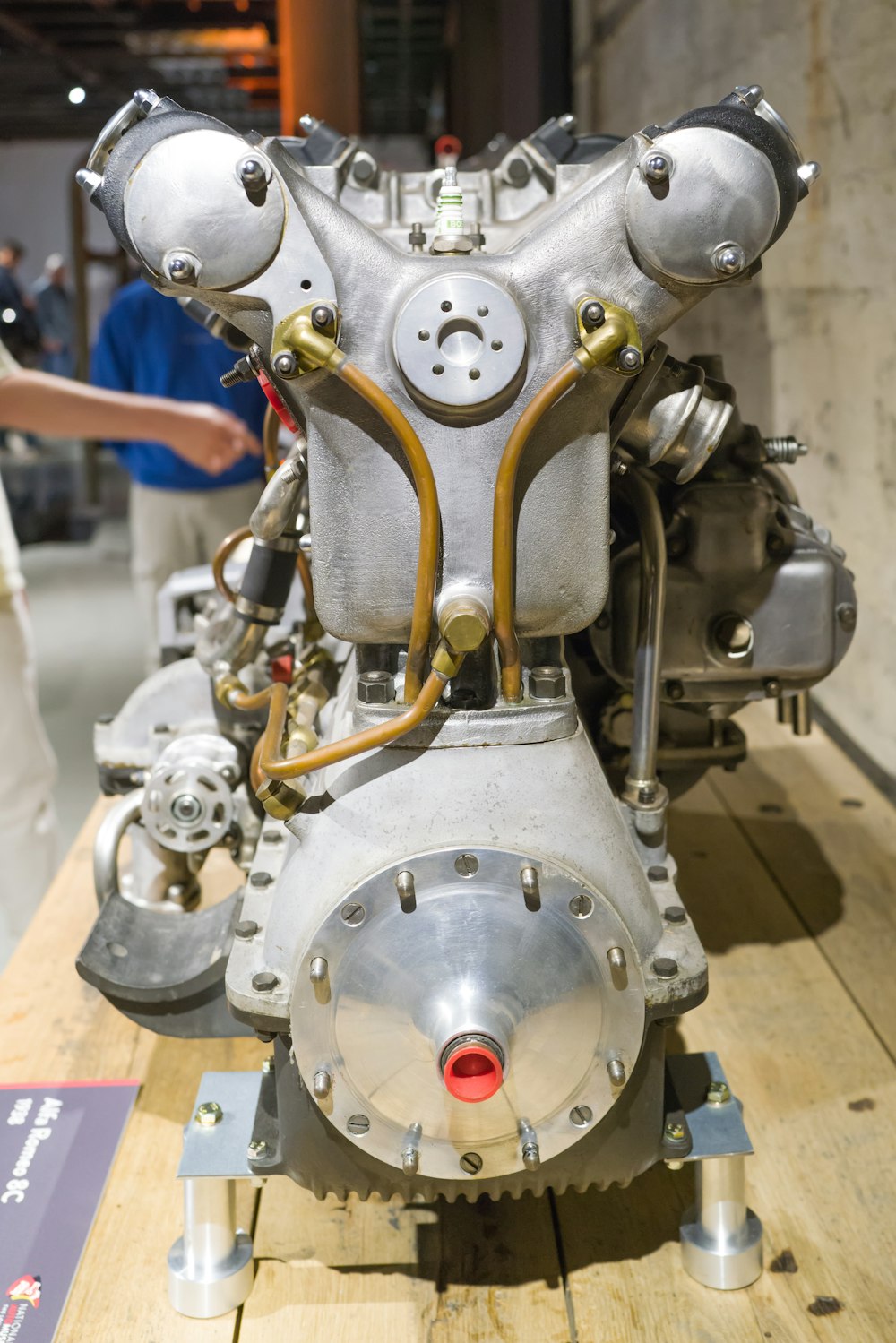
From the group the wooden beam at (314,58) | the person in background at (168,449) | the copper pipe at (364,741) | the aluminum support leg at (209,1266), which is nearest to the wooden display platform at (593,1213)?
the aluminum support leg at (209,1266)

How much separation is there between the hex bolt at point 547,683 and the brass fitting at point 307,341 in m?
0.30

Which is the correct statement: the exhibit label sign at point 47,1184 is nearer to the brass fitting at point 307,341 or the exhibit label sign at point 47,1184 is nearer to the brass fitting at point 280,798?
the brass fitting at point 280,798

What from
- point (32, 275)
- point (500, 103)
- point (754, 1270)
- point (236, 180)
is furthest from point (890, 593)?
point (32, 275)

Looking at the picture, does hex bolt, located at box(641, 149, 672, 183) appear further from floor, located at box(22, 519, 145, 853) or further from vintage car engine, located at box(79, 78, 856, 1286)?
floor, located at box(22, 519, 145, 853)

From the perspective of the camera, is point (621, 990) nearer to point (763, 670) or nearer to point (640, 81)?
point (763, 670)

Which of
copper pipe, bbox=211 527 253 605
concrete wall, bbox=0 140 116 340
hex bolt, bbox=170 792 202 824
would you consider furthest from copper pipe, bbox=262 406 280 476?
concrete wall, bbox=0 140 116 340

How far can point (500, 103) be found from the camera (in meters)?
4.78

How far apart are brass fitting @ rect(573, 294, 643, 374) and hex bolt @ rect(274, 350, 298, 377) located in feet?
0.69

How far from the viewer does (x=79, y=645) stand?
3.73 m

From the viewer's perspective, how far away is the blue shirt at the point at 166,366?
96.7 inches

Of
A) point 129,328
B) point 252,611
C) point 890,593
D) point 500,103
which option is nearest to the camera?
point 252,611

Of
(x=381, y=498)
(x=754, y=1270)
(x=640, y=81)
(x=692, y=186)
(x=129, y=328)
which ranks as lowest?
(x=754, y=1270)

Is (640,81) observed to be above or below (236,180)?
above

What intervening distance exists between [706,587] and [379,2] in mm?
6613
